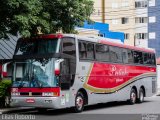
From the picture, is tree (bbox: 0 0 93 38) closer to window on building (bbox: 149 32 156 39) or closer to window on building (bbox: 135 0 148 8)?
window on building (bbox: 149 32 156 39)

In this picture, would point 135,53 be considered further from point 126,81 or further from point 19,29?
point 19,29

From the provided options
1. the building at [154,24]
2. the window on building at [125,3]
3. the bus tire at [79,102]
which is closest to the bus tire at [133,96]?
the bus tire at [79,102]

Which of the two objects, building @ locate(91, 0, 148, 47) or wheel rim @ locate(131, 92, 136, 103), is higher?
building @ locate(91, 0, 148, 47)

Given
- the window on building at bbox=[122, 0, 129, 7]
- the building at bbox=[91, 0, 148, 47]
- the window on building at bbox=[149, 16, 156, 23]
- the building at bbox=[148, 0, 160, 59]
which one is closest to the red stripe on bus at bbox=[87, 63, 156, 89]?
the building at bbox=[148, 0, 160, 59]

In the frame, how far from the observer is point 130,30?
7550cm

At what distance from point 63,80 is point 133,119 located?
3.51 metres

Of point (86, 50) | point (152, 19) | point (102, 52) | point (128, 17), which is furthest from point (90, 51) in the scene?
point (128, 17)

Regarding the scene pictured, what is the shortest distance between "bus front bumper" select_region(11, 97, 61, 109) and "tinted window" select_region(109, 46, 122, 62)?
5.71 metres

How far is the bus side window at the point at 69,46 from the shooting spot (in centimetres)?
1960

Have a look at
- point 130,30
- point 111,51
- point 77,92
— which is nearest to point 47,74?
point 77,92

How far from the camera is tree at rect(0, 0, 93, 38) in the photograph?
19138mm

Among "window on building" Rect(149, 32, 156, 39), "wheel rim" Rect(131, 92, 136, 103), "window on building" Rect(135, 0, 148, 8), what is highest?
"window on building" Rect(135, 0, 148, 8)

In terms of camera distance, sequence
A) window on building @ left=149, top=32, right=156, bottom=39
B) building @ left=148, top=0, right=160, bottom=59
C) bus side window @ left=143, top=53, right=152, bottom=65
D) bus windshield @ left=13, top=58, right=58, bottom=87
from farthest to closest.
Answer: window on building @ left=149, top=32, right=156, bottom=39 → building @ left=148, top=0, right=160, bottom=59 → bus side window @ left=143, top=53, right=152, bottom=65 → bus windshield @ left=13, top=58, right=58, bottom=87

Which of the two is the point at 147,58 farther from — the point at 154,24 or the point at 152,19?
the point at 152,19
